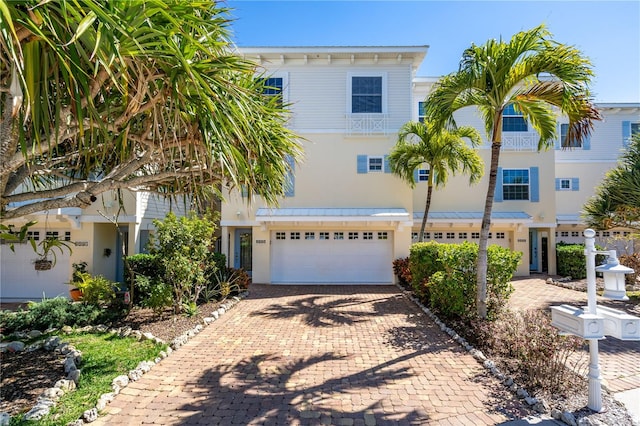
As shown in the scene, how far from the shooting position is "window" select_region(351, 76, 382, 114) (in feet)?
47.5

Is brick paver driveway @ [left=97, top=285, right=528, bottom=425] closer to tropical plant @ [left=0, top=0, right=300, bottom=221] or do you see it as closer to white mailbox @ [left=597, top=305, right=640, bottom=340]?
white mailbox @ [left=597, top=305, right=640, bottom=340]

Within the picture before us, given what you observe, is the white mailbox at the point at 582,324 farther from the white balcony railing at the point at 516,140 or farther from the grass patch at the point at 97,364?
the white balcony railing at the point at 516,140

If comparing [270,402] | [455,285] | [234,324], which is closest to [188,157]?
[270,402]

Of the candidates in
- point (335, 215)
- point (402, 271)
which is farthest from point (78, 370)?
point (402, 271)

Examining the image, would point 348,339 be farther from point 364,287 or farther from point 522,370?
point 364,287

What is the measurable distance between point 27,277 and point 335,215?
12.4 metres

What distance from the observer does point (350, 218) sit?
13.3 metres

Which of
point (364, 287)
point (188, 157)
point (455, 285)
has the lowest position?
point (364, 287)

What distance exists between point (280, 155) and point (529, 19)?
5.97m

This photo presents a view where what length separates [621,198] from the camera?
35.4 feet

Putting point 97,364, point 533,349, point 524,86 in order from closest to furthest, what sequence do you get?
point 533,349 < point 97,364 < point 524,86

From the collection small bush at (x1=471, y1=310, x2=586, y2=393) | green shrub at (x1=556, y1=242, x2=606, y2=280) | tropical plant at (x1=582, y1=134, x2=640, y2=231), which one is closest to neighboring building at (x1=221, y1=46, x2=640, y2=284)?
green shrub at (x1=556, y1=242, x2=606, y2=280)

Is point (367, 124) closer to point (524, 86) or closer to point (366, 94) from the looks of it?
point (366, 94)

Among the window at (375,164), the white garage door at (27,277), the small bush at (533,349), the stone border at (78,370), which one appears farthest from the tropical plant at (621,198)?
the white garage door at (27,277)
